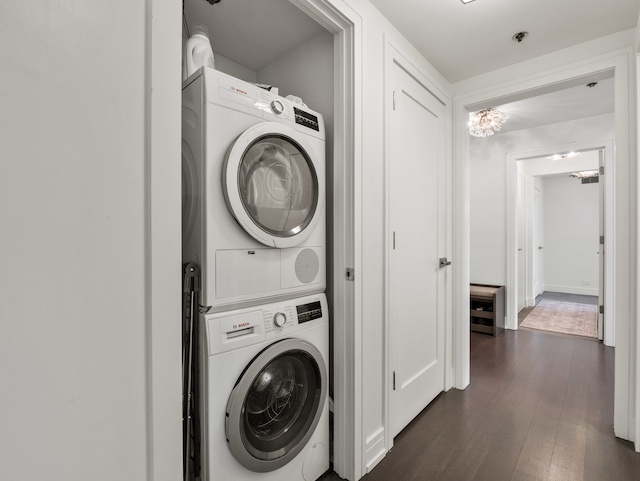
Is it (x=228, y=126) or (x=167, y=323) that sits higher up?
(x=228, y=126)

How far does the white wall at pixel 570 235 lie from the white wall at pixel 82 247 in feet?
24.8

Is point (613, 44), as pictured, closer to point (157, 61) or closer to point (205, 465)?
point (157, 61)

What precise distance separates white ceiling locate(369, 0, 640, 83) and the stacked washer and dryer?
898mm

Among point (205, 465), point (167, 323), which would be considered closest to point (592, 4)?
point (167, 323)

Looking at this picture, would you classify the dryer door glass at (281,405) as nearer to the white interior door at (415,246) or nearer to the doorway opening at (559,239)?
the white interior door at (415,246)

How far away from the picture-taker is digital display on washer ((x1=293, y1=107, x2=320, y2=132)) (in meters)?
1.44

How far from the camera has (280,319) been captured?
1.30m

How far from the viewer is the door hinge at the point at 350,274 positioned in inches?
60.7

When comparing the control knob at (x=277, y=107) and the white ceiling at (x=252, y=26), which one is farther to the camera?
the white ceiling at (x=252, y=26)

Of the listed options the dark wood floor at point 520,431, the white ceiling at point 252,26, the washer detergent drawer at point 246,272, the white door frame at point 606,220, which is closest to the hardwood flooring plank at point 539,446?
the dark wood floor at point 520,431

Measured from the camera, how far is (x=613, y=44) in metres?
1.90

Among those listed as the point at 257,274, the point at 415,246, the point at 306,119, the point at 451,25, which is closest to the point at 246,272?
the point at 257,274

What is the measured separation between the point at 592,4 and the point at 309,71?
1.49 meters

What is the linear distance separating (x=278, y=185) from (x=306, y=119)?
1.21ft
